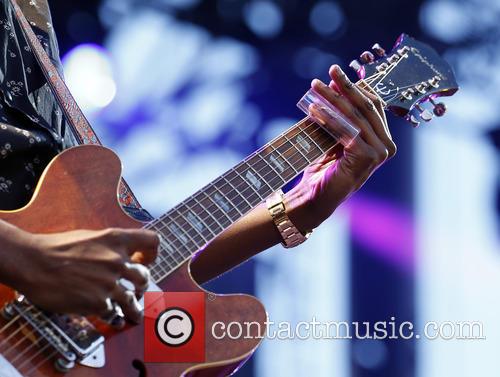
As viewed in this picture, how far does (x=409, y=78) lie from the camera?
1957 mm

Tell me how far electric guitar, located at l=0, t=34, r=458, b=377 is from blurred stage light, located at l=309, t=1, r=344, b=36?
235cm

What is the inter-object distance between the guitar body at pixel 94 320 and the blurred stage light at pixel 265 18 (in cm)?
264

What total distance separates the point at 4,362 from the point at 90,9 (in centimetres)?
299

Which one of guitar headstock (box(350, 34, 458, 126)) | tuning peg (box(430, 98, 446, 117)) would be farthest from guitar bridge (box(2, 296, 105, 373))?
tuning peg (box(430, 98, 446, 117))

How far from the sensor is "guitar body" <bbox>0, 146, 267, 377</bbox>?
1413 millimetres

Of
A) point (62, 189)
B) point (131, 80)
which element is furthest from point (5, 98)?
point (131, 80)

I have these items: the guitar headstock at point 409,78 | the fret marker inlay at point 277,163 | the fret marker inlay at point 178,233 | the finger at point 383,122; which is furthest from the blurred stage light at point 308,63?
the fret marker inlay at point 178,233

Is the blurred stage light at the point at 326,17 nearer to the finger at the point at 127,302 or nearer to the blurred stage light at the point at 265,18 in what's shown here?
the blurred stage light at the point at 265,18

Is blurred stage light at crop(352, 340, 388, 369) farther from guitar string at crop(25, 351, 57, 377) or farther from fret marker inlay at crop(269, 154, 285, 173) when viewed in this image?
guitar string at crop(25, 351, 57, 377)

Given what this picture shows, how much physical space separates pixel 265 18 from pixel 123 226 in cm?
276

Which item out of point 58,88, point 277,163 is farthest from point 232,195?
point 58,88

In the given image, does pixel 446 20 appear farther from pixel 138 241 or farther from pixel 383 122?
pixel 138 241

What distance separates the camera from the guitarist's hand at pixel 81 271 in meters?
1.30

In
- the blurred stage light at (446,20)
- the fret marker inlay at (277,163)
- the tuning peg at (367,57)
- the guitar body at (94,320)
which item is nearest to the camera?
the guitar body at (94,320)
